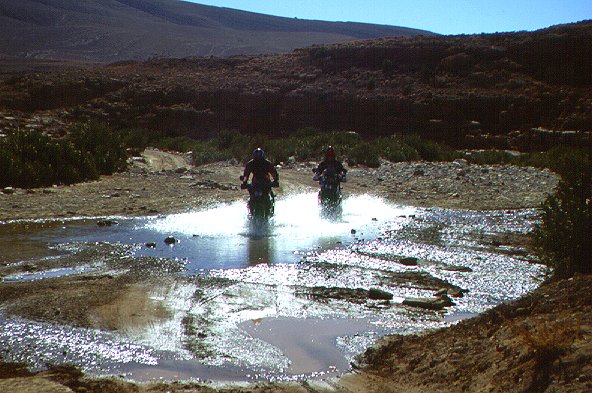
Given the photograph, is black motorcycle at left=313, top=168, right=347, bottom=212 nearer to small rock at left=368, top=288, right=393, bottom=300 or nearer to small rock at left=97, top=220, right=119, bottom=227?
small rock at left=97, top=220, right=119, bottom=227

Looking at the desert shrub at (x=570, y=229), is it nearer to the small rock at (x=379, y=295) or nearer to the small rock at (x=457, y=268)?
the small rock at (x=457, y=268)

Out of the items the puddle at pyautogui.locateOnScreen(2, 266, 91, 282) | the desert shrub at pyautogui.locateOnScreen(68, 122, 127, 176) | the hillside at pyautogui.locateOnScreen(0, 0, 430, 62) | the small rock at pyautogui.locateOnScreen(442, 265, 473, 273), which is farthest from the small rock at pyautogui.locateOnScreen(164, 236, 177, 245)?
the hillside at pyautogui.locateOnScreen(0, 0, 430, 62)

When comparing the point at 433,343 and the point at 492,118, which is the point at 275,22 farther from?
the point at 433,343

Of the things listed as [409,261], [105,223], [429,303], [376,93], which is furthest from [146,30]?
[429,303]

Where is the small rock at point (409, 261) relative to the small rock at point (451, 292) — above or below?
below

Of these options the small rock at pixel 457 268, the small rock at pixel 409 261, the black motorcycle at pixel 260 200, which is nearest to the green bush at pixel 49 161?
the black motorcycle at pixel 260 200

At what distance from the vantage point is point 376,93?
52.0 metres

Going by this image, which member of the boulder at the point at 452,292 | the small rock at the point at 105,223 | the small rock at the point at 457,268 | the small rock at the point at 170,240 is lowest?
the small rock at the point at 105,223

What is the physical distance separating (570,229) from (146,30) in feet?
374

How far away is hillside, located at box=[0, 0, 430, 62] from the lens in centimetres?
10864

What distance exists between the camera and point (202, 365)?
21.4 ft

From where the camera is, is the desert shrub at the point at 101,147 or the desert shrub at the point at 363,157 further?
the desert shrub at the point at 363,157

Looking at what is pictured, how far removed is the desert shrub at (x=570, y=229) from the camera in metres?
9.59

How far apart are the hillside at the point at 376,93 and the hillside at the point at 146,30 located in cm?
4385
